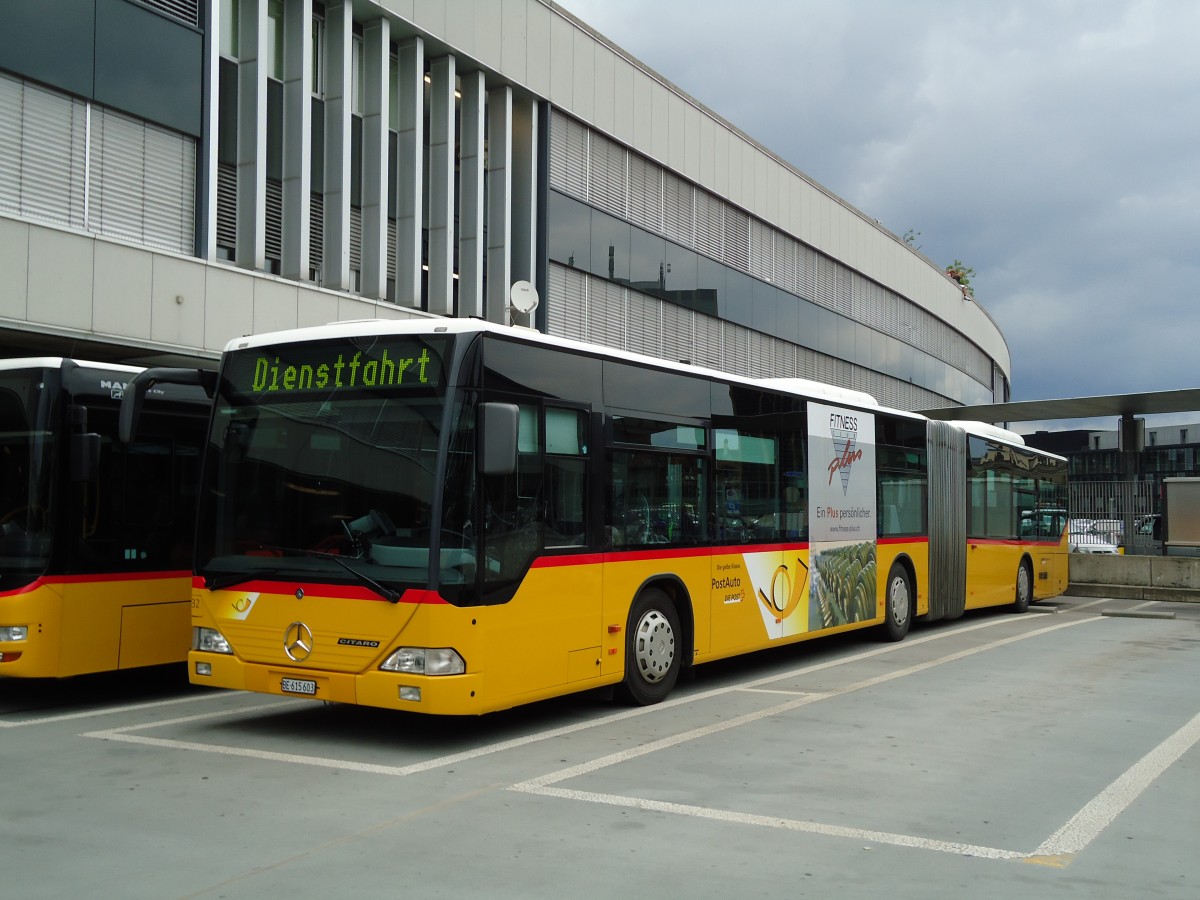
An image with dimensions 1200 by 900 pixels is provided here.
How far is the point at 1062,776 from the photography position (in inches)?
302

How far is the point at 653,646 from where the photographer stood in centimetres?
1035

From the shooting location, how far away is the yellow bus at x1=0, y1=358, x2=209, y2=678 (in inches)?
380

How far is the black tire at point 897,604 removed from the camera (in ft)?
51.1

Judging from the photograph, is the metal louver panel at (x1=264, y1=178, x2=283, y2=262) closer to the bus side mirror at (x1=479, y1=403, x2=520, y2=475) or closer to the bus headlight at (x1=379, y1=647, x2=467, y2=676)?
the bus side mirror at (x1=479, y1=403, x2=520, y2=475)

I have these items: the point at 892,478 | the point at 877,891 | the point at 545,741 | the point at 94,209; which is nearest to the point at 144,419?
the point at 545,741

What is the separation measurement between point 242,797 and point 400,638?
1.56m

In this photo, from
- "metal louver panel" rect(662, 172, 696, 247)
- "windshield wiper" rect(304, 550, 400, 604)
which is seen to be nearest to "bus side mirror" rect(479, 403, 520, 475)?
"windshield wiper" rect(304, 550, 400, 604)

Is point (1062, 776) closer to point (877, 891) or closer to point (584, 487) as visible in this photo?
point (877, 891)

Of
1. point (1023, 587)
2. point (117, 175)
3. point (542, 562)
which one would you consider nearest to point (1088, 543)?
point (1023, 587)

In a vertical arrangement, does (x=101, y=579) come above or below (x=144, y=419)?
below

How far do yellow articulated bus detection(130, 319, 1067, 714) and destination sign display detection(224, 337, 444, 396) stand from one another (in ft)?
0.05

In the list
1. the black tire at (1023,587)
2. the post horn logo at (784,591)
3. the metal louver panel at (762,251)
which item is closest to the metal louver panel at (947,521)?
the black tire at (1023,587)

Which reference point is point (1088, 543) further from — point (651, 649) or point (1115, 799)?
point (1115, 799)

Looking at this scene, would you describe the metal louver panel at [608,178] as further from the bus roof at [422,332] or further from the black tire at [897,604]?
the bus roof at [422,332]
